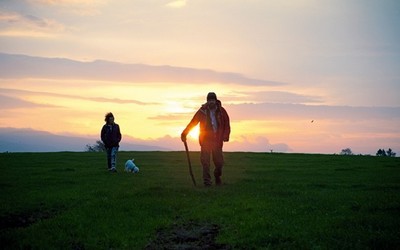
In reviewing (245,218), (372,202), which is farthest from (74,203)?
(372,202)

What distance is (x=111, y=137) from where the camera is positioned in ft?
91.1

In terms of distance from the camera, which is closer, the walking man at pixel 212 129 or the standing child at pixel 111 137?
the walking man at pixel 212 129

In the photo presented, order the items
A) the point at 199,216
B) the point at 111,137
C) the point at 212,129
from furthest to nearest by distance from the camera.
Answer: the point at 111,137
the point at 212,129
the point at 199,216

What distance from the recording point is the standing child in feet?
90.9

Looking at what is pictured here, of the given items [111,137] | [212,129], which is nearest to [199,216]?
[212,129]

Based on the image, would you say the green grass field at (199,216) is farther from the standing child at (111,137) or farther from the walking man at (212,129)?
the standing child at (111,137)

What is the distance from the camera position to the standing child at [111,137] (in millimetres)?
27719

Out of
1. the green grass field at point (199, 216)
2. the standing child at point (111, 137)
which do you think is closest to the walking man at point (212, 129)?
the green grass field at point (199, 216)

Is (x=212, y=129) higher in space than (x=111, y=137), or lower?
higher

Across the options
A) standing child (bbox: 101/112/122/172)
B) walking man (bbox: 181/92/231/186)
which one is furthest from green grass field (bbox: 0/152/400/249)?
standing child (bbox: 101/112/122/172)

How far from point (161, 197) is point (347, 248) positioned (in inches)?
338

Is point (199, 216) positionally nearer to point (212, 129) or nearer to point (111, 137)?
point (212, 129)

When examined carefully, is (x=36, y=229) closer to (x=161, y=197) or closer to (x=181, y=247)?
(x=181, y=247)

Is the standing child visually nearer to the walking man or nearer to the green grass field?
the green grass field
